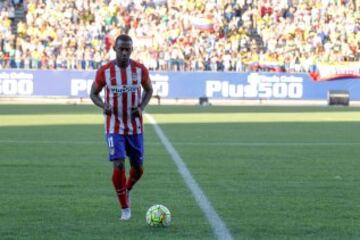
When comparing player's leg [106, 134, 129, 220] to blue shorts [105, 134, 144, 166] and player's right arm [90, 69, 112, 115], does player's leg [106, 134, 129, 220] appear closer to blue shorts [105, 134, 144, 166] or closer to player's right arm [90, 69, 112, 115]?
blue shorts [105, 134, 144, 166]

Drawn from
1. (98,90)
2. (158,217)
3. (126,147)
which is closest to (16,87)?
(98,90)

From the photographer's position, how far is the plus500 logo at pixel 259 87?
44.7m

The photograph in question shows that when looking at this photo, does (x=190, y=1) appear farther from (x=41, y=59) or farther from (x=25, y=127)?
(x=25, y=127)

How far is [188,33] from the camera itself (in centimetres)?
4753

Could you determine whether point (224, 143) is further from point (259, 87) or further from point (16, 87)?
point (16, 87)

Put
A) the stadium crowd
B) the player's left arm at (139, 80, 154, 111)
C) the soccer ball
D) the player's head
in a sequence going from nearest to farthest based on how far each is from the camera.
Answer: the soccer ball < the player's head < the player's left arm at (139, 80, 154, 111) < the stadium crowd

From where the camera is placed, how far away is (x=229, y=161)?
17.5 metres

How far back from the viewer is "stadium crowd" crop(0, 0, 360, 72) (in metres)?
45.6

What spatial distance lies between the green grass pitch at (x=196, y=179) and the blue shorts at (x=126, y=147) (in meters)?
0.59

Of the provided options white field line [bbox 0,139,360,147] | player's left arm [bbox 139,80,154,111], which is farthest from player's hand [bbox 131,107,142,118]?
white field line [bbox 0,139,360,147]

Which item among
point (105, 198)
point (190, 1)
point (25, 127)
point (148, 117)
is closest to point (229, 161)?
point (105, 198)

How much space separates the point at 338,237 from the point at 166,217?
62.5 inches

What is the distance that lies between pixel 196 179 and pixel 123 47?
14.5 ft

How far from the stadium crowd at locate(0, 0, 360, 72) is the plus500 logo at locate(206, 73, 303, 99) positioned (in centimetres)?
77
